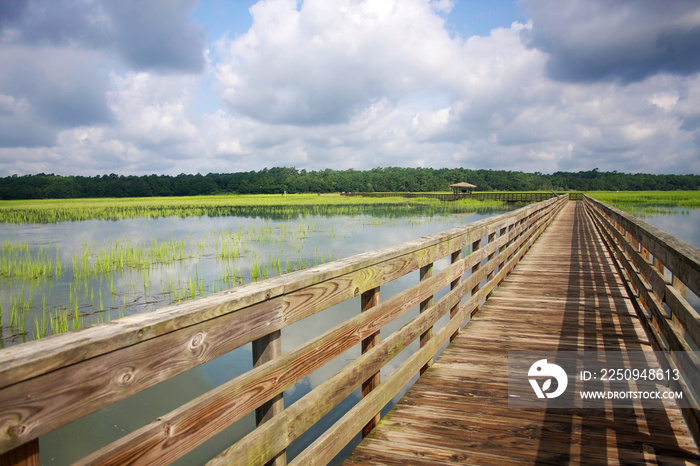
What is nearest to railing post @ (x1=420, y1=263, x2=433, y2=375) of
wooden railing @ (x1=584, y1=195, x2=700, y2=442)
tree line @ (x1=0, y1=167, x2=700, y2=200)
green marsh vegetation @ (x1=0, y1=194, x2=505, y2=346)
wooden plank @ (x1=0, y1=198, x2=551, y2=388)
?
wooden plank @ (x1=0, y1=198, x2=551, y2=388)

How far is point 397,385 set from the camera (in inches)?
128

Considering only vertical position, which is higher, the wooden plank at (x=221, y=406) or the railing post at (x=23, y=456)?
the railing post at (x=23, y=456)

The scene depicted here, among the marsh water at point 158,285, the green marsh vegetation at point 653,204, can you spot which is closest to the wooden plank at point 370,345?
the marsh water at point 158,285

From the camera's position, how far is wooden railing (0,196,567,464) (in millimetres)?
1088

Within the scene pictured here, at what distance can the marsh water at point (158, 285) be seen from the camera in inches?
224

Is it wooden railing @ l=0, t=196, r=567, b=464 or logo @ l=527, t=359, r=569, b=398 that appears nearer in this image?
wooden railing @ l=0, t=196, r=567, b=464

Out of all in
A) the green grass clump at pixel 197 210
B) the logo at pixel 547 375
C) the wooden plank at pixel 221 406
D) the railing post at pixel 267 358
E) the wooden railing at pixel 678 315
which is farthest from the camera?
the green grass clump at pixel 197 210

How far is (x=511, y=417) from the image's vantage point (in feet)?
Answer: 10.3

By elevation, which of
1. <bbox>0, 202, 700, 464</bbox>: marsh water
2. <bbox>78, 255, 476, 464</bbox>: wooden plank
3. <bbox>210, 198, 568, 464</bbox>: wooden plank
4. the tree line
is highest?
the tree line

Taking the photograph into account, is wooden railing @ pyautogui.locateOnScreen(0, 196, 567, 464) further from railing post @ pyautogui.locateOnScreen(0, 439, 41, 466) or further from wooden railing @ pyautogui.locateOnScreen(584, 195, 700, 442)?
wooden railing @ pyautogui.locateOnScreen(584, 195, 700, 442)

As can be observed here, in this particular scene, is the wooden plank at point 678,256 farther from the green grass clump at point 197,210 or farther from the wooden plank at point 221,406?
the green grass clump at point 197,210

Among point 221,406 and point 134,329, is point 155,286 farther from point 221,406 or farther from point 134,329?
point 134,329

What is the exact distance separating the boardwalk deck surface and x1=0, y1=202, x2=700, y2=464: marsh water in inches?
90.1

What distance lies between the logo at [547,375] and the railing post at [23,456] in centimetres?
335
